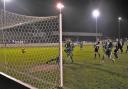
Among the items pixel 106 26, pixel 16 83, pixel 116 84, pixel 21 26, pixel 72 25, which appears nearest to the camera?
pixel 16 83

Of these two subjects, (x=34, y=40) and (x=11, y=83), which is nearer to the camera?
(x=11, y=83)

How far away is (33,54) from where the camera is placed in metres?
9.89

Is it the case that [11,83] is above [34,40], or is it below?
below

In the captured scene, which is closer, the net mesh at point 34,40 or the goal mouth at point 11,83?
the goal mouth at point 11,83

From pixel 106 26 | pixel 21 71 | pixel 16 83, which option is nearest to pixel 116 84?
pixel 21 71

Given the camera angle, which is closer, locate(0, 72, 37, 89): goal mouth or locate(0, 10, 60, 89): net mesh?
locate(0, 72, 37, 89): goal mouth

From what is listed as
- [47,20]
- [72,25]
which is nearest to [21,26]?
[47,20]

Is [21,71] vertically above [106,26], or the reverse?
[106,26]

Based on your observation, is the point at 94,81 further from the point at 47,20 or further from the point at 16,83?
the point at 16,83

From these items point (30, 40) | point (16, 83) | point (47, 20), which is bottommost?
point (16, 83)

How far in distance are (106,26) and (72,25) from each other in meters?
13.1

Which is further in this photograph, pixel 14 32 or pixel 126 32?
pixel 126 32

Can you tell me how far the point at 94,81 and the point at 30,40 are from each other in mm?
4123

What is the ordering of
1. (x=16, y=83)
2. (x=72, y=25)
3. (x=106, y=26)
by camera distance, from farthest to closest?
(x=106, y=26) → (x=72, y=25) → (x=16, y=83)
